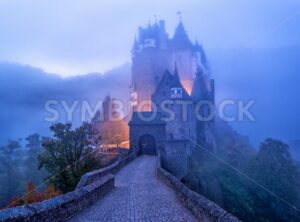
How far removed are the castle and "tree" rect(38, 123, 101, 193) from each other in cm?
1004

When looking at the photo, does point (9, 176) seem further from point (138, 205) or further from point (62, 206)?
point (62, 206)

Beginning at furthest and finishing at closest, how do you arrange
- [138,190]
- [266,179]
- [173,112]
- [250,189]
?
[173,112]
[266,179]
[250,189]
[138,190]

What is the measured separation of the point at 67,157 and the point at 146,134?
15.3 meters

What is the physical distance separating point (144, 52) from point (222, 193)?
40292 millimetres

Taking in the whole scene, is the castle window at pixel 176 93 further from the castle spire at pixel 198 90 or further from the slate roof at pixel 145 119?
the slate roof at pixel 145 119

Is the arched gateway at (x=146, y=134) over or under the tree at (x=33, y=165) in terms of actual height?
over

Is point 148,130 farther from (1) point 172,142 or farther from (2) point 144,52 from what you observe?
(2) point 144,52

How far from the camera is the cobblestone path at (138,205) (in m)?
10.8

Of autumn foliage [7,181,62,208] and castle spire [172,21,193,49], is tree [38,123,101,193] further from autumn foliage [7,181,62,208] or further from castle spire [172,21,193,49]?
castle spire [172,21,193,49]

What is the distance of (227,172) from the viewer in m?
45.0

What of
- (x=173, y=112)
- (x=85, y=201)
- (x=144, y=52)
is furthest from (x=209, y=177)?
(x=144, y=52)

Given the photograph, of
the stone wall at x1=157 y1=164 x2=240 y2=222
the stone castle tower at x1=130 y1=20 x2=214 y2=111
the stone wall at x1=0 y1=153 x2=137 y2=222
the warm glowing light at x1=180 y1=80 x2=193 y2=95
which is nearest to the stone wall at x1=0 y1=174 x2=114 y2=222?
the stone wall at x1=0 y1=153 x2=137 y2=222

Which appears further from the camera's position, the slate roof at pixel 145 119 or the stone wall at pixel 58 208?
the slate roof at pixel 145 119

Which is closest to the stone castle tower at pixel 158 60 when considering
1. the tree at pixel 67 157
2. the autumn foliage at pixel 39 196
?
the autumn foliage at pixel 39 196
